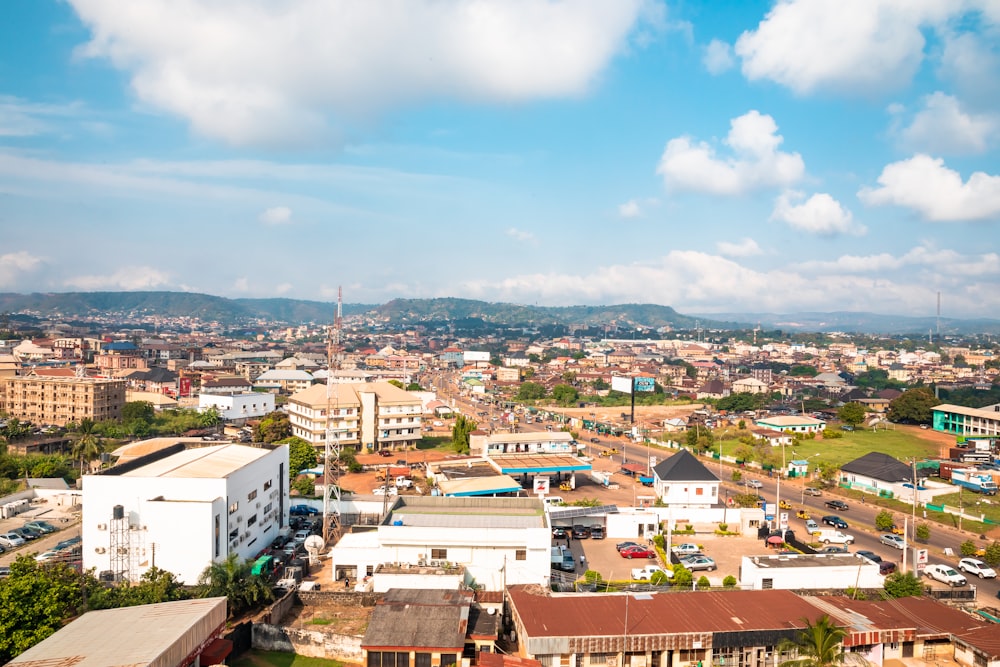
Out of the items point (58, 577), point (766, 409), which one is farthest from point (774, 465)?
point (58, 577)

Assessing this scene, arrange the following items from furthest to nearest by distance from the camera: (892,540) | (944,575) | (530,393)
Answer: (530,393) < (892,540) < (944,575)

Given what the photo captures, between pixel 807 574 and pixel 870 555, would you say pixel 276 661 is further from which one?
pixel 870 555

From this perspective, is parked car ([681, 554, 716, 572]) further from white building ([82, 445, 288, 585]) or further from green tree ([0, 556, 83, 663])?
green tree ([0, 556, 83, 663])

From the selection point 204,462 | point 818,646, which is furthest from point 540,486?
point 818,646

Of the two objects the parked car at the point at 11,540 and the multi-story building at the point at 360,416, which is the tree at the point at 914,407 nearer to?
the multi-story building at the point at 360,416

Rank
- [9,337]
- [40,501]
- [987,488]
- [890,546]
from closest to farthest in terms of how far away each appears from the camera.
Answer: [890,546] < [40,501] < [987,488] < [9,337]

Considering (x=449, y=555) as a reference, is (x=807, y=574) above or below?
below

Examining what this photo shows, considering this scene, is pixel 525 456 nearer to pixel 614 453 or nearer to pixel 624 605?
pixel 614 453

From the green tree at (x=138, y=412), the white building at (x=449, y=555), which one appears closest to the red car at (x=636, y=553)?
the white building at (x=449, y=555)
